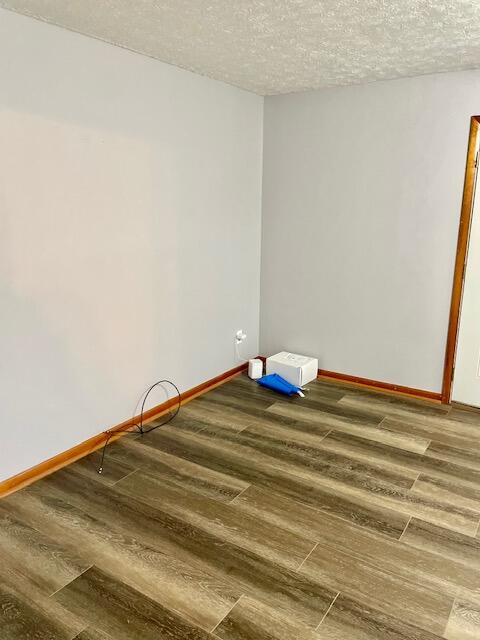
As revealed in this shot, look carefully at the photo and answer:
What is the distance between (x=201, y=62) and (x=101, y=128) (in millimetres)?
795

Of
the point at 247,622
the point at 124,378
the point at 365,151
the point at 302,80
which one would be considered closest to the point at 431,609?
the point at 247,622

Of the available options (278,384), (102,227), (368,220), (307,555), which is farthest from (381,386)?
(102,227)

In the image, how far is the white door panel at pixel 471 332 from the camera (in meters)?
3.33

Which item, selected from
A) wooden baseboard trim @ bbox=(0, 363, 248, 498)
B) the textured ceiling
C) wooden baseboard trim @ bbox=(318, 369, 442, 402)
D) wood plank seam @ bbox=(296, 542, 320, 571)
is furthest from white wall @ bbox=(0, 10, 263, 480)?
wood plank seam @ bbox=(296, 542, 320, 571)

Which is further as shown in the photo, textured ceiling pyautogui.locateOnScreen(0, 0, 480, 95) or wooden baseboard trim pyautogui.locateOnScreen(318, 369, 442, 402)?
wooden baseboard trim pyautogui.locateOnScreen(318, 369, 442, 402)

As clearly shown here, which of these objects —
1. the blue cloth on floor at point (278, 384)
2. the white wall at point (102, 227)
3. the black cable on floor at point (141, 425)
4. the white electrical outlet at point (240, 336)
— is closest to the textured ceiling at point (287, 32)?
the white wall at point (102, 227)

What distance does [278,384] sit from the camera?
151 inches

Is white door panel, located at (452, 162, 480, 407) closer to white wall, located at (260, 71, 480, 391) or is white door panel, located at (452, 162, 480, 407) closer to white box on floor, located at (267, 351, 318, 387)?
white wall, located at (260, 71, 480, 391)

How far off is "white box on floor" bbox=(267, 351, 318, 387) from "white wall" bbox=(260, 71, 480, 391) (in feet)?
0.44

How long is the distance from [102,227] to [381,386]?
7.91 ft

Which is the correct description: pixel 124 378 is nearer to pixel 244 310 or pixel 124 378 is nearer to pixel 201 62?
pixel 244 310

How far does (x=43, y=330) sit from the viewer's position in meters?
2.58

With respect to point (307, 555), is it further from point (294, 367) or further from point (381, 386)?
point (381, 386)

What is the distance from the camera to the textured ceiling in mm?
2164
